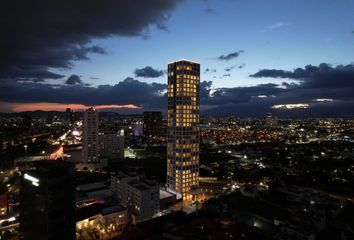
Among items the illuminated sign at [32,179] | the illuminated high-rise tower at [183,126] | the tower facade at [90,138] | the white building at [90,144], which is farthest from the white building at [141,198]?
the tower facade at [90,138]

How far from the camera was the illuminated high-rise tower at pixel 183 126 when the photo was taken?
3456 cm

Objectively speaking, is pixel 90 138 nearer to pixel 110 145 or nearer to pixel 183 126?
pixel 110 145

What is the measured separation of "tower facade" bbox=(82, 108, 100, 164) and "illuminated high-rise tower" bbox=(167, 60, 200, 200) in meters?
24.0

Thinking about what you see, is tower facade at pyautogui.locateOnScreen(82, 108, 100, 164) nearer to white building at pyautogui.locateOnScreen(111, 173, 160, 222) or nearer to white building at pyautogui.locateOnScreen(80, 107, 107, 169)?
white building at pyautogui.locateOnScreen(80, 107, 107, 169)

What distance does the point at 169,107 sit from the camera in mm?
36031

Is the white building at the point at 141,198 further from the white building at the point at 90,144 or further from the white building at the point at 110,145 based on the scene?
the white building at the point at 110,145

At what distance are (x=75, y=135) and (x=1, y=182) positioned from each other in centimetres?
4733

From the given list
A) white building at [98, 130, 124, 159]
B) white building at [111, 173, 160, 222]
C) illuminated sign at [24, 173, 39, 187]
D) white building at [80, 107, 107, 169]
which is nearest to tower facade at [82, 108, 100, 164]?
white building at [80, 107, 107, 169]

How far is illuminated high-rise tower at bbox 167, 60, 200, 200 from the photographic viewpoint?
34.6m

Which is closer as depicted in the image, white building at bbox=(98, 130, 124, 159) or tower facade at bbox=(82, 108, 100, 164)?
tower facade at bbox=(82, 108, 100, 164)

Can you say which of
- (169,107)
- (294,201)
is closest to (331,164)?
(294,201)

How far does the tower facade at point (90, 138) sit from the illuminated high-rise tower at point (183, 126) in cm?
2399

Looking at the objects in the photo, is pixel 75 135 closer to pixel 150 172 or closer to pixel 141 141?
pixel 141 141

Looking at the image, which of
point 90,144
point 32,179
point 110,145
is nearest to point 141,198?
point 32,179
